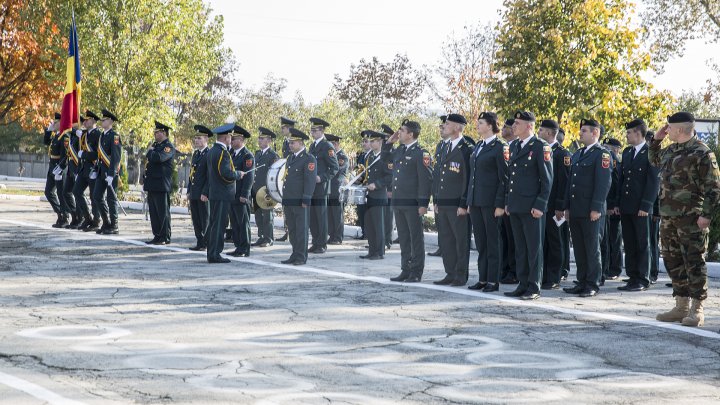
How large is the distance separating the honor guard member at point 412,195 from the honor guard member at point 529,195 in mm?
1536

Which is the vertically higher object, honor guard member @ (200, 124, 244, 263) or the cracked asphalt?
honor guard member @ (200, 124, 244, 263)

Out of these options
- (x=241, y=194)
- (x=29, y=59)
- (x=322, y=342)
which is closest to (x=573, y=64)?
(x=241, y=194)

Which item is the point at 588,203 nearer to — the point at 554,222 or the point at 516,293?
the point at 554,222

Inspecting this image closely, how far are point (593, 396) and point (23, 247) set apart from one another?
37.3 feet

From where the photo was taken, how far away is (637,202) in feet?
38.2

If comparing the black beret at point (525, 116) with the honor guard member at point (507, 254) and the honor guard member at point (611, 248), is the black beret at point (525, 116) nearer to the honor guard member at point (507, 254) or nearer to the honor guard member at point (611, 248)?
the honor guard member at point (507, 254)

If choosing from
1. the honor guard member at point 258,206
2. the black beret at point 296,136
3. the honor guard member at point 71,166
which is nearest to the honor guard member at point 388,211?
the honor guard member at point 258,206

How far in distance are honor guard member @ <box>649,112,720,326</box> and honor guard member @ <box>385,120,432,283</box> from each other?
352 centimetres

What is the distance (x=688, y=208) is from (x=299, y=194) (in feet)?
20.6

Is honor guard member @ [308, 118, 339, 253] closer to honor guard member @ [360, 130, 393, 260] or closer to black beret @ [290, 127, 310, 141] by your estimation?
honor guard member @ [360, 130, 393, 260]

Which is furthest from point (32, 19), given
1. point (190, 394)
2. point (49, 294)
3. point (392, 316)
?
point (190, 394)

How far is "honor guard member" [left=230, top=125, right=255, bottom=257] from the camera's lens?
14547 mm

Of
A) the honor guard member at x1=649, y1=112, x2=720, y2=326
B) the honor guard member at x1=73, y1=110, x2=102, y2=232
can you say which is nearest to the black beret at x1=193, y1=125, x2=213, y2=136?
the honor guard member at x1=73, y1=110, x2=102, y2=232

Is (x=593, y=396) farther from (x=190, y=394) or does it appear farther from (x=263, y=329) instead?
(x=263, y=329)
